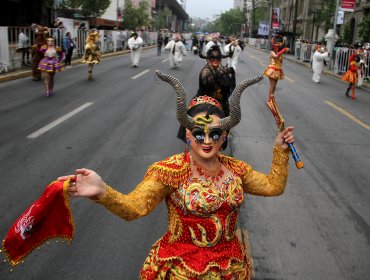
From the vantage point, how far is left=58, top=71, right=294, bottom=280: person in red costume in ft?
A: 8.00

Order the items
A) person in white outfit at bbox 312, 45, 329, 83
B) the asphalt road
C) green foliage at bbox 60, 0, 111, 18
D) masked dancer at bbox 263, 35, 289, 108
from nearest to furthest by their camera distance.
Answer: the asphalt road
masked dancer at bbox 263, 35, 289, 108
person in white outfit at bbox 312, 45, 329, 83
green foliage at bbox 60, 0, 111, 18

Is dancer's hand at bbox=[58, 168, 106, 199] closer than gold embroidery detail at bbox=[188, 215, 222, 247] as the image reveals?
Yes

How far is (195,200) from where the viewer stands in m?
2.48

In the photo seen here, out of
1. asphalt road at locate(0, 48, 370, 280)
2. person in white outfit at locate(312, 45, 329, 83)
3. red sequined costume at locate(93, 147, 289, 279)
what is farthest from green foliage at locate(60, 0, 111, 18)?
red sequined costume at locate(93, 147, 289, 279)

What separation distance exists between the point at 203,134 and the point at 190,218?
0.49 m

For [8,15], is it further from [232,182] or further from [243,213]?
[232,182]

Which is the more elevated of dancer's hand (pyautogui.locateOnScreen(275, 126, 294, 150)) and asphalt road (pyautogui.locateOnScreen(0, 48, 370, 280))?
dancer's hand (pyautogui.locateOnScreen(275, 126, 294, 150))

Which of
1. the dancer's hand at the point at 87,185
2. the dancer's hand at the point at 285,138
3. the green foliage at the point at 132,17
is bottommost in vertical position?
the dancer's hand at the point at 87,185

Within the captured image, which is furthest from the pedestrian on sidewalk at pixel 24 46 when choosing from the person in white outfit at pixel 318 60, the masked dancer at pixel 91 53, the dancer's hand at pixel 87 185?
the dancer's hand at pixel 87 185

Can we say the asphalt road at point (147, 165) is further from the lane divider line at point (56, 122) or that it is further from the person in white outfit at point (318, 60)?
the person in white outfit at point (318, 60)

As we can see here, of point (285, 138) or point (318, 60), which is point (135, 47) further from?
point (285, 138)

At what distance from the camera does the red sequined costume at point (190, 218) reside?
2.45 meters

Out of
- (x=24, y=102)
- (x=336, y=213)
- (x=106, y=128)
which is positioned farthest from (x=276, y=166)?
(x=24, y=102)

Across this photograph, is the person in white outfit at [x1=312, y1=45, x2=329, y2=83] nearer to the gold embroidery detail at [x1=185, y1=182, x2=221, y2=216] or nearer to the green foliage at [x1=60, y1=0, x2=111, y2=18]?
the gold embroidery detail at [x1=185, y1=182, x2=221, y2=216]
